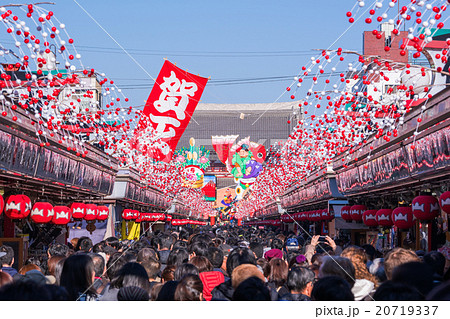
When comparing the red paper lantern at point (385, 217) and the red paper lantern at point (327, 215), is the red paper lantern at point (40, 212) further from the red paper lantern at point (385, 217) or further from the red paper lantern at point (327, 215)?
the red paper lantern at point (327, 215)

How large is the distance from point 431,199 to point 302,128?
5397 mm

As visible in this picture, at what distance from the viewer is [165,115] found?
17.7 metres

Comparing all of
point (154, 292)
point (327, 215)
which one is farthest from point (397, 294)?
point (327, 215)

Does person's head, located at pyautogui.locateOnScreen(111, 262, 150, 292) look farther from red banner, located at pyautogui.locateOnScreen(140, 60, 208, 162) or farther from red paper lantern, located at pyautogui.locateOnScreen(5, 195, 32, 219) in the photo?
red banner, located at pyautogui.locateOnScreen(140, 60, 208, 162)

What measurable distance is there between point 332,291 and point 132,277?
93.8 inches

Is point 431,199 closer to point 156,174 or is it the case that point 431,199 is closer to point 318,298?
point 318,298

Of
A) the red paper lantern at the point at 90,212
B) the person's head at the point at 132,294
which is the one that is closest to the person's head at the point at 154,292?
the person's head at the point at 132,294

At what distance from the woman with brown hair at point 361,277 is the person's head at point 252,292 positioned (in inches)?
57.1

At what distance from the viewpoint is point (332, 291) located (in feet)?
15.3

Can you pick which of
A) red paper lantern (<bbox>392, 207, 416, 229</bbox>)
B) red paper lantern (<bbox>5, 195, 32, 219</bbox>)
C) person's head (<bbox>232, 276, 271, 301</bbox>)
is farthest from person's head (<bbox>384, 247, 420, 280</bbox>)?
red paper lantern (<bbox>5, 195, 32, 219</bbox>)

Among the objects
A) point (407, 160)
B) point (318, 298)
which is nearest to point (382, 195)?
point (407, 160)

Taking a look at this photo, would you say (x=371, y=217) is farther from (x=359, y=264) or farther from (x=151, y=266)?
(x=151, y=266)

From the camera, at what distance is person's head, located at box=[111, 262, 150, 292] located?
626cm

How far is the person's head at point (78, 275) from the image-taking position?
6.38 meters
